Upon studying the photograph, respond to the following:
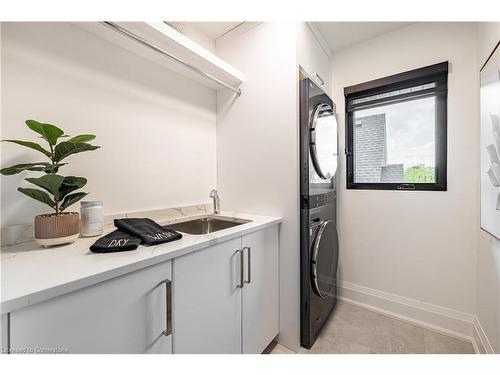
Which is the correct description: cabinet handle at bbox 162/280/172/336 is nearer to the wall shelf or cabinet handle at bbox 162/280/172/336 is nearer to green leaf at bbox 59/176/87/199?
green leaf at bbox 59/176/87/199

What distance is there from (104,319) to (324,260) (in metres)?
1.55

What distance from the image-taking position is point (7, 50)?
101cm

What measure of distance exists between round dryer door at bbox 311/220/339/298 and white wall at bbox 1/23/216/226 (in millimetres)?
1094

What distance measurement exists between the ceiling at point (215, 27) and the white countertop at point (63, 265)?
1864 mm

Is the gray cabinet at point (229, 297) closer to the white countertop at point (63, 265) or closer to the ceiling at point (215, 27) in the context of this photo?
the white countertop at point (63, 265)

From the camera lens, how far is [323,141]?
5.97ft

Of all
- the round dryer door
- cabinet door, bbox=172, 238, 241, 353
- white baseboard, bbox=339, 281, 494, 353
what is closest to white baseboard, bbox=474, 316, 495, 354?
white baseboard, bbox=339, 281, 494, 353

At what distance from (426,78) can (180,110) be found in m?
2.18

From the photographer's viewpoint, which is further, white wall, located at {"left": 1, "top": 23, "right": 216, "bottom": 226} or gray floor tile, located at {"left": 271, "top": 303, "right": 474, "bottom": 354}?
gray floor tile, located at {"left": 271, "top": 303, "right": 474, "bottom": 354}

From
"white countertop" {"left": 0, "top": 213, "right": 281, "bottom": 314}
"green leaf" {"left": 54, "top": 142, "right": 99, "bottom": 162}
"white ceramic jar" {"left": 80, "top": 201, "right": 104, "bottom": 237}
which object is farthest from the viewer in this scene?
"white ceramic jar" {"left": 80, "top": 201, "right": 104, "bottom": 237}

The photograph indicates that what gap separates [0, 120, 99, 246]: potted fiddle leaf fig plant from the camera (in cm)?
90

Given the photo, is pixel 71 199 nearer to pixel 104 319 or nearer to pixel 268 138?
pixel 104 319
